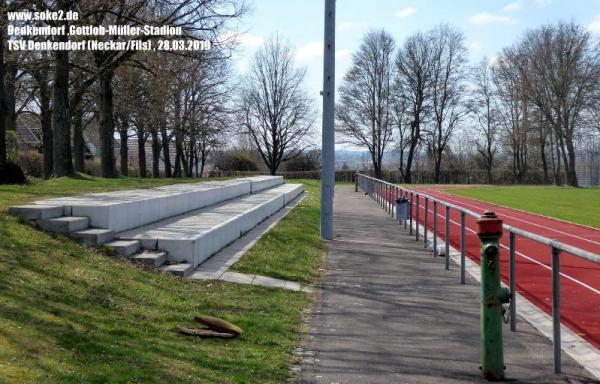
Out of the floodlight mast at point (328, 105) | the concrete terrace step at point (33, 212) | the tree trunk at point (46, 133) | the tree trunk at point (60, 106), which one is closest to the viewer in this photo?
the concrete terrace step at point (33, 212)

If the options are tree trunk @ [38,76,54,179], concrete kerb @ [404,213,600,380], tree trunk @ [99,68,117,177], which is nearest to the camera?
concrete kerb @ [404,213,600,380]

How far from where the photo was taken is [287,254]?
1195 cm

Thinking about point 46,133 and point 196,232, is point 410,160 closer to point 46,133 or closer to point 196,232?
point 46,133

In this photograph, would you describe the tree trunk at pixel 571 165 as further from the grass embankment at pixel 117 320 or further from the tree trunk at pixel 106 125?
the grass embankment at pixel 117 320

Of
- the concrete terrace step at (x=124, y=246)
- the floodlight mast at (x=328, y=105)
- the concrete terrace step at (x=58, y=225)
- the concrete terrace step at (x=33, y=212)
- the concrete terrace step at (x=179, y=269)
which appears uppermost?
the floodlight mast at (x=328, y=105)

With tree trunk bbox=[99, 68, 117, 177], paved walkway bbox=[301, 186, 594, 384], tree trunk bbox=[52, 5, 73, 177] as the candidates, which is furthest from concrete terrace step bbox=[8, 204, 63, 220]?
tree trunk bbox=[99, 68, 117, 177]

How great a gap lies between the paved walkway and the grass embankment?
39 cm

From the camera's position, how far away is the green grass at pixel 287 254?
10109mm

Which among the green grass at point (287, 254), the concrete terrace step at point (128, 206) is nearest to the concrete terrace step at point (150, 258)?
the concrete terrace step at point (128, 206)

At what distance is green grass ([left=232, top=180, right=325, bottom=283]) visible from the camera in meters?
10.1

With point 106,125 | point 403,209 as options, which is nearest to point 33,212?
point 403,209

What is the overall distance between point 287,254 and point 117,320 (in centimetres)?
614

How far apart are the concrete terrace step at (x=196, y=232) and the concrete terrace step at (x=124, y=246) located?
0.20 metres

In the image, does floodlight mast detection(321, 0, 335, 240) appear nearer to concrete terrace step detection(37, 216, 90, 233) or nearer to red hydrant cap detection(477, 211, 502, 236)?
concrete terrace step detection(37, 216, 90, 233)
